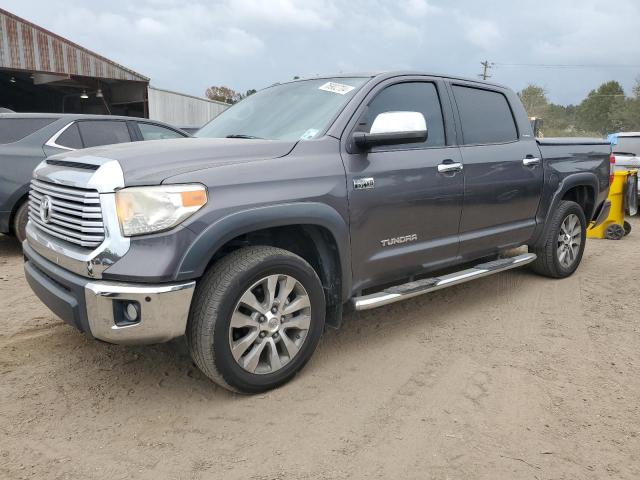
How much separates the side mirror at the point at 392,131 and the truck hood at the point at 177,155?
0.45 m

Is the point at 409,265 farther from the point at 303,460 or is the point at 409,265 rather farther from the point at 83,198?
the point at 83,198

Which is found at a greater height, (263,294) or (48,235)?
(48,235)

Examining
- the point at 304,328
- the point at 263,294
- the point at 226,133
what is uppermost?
the point at 226,133

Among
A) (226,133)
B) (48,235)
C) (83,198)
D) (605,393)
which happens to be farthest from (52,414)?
(605,393)

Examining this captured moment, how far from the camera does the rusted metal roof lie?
52.5ft

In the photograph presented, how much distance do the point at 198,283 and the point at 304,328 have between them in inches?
27.4

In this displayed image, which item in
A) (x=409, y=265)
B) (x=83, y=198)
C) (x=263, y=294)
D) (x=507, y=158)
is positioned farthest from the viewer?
(x=507, y=158)

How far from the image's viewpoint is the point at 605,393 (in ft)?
9.86

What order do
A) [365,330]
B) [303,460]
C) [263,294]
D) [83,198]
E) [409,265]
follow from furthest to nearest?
[365,330] < [409,265] < [263,294] < [83,198] < [303,460]

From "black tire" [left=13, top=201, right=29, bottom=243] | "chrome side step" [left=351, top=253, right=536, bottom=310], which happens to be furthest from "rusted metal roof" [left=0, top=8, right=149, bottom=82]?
"chrome side step" [left=351, top=253, right=536, bottom=310]

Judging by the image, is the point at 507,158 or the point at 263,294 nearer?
the point at 263,294

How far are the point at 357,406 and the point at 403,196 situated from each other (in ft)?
4.55

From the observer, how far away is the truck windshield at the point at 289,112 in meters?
3.35

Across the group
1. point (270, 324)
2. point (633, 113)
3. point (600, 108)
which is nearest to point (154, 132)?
point (270, 324)
